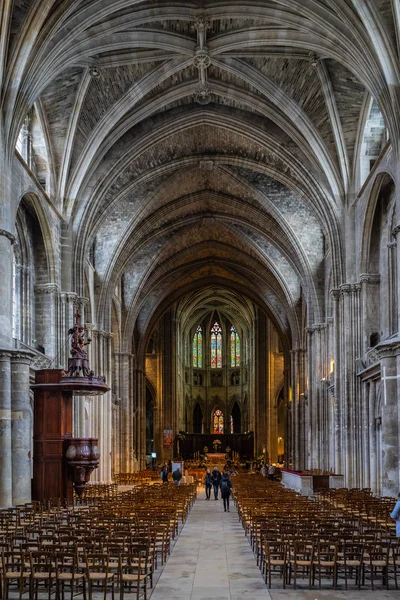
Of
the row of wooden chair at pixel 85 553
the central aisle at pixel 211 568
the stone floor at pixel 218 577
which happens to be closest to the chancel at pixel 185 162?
the central aisle at pixel 211 568

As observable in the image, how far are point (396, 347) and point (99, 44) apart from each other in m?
15.7

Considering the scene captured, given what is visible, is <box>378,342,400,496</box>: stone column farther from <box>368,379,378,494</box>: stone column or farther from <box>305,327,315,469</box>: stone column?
<box>305,327,315,469</box>: stone column

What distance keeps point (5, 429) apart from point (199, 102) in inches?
800

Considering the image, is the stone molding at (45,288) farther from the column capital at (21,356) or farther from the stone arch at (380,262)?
the stone arch at (380,262)

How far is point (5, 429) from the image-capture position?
2323cm

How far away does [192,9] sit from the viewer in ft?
96.5

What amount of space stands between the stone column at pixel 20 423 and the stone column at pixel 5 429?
0.34 metres

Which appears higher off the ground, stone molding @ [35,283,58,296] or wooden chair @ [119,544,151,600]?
stone molding @ [35,283,58,296]

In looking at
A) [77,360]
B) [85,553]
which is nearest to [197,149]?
[77,360]

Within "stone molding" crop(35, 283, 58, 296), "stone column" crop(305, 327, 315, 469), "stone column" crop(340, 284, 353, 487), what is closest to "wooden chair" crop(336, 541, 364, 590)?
"stone column" crop(340, 284, 353, 487)

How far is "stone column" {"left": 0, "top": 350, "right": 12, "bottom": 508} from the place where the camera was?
23.0 metres

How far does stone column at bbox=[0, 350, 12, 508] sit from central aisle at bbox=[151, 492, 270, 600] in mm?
5425

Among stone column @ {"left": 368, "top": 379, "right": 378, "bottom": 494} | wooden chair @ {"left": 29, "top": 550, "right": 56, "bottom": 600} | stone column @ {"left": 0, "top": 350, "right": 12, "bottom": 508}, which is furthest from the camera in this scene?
stone column @ {"left": 368, "top": 379, "right": 378, "bottom": 494}

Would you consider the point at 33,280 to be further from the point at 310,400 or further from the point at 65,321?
the point at 310,400
